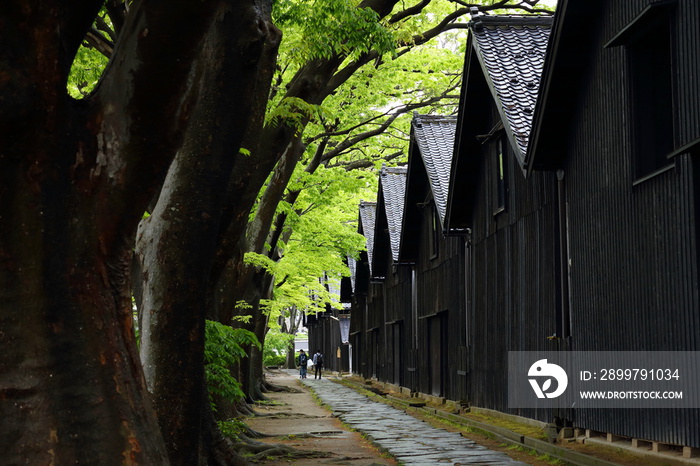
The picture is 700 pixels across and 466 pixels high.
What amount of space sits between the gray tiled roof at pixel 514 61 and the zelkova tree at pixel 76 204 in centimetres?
1169

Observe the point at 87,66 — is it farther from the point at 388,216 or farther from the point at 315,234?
the point at 388,216

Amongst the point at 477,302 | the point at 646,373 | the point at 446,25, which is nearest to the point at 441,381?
the point at 477,302

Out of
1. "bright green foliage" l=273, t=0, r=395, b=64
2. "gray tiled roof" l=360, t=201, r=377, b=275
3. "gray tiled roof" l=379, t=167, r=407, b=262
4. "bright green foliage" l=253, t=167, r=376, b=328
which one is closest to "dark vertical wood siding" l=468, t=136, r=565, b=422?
"bright green foliage" l=253, t=167, r=376, b=328

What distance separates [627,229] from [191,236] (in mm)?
Result: 7149

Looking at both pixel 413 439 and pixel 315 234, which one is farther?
pixel 315 234

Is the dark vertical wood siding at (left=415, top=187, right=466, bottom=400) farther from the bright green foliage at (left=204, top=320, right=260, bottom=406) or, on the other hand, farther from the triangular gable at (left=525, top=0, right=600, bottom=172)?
the bright green foliage at (left=204, top=320, right=260, bottom=406)

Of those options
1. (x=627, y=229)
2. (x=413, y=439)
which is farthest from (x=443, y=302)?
(x=627, y=229)

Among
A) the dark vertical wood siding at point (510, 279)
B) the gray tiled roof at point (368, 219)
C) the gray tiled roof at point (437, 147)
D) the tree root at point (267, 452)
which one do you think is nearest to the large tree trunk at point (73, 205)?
the tree root at point (267, 452)

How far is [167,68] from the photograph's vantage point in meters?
4.93

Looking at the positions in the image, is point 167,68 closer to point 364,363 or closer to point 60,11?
point 60,11

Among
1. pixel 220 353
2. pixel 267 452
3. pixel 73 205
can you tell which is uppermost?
pixel 73 205

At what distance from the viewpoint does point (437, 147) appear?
1082 inches

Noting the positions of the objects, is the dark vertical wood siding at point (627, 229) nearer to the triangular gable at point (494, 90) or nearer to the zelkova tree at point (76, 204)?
the triangular gable at point (494, 90)

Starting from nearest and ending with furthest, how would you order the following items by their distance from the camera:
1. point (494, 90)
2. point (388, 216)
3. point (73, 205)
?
point (73, 205) → point (494, 90) → point (388, 216)
